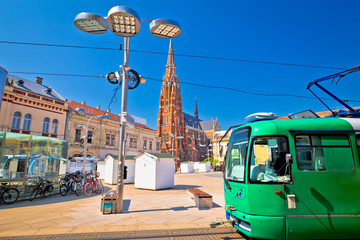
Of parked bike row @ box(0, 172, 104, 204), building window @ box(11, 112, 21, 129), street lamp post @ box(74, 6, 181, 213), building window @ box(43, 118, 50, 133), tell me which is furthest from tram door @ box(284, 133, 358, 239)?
building window @ box(43, 118, 50, 133)

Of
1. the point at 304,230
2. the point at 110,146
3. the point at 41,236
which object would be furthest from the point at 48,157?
the point at 110,146

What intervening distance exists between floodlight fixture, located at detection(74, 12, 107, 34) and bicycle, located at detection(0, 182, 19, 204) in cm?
837

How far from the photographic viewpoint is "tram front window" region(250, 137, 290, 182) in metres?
4.62

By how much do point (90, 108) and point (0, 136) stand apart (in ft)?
97.5

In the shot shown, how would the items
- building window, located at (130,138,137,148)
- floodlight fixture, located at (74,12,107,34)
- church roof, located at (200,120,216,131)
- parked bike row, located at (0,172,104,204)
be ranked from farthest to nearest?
1. church roof, located at (200,120,216,131)
2. building window, located at (130,138,137,148)
3. parked bike row, located at (0,172,104,204)
4. floodlight fixture, located at (74,12,107,34)

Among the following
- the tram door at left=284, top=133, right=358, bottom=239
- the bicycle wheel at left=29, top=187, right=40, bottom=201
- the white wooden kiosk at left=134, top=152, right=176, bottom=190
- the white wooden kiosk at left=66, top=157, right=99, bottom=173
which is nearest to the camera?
the tram door at left=284, top=133, right=358, bottom=239

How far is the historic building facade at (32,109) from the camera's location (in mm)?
23605

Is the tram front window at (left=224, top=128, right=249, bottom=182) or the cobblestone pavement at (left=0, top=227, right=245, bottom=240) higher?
the tram front window at (left=224, top=128, right=249, bottom=182)

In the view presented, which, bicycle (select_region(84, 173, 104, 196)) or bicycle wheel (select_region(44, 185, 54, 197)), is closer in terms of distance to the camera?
bicycle wheel (select_region(44, 185, 54, 197))

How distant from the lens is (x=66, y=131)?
30141 mm

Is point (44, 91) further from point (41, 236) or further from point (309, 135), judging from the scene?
point (309, 135)

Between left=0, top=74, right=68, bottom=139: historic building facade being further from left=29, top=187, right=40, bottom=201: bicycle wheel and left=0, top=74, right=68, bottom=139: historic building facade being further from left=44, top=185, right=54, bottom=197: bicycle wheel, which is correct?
left=29, top=187, right=40, bottom=201: bicycle wheel

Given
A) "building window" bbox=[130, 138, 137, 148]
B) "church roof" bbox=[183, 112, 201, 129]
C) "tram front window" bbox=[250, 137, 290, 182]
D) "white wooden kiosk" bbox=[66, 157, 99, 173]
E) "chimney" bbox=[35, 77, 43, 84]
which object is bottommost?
"white wooden kiosk" bbox=[66, 157, 99, 173]

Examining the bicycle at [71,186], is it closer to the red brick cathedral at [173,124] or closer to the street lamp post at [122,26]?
the street lamp post at [122,26]
